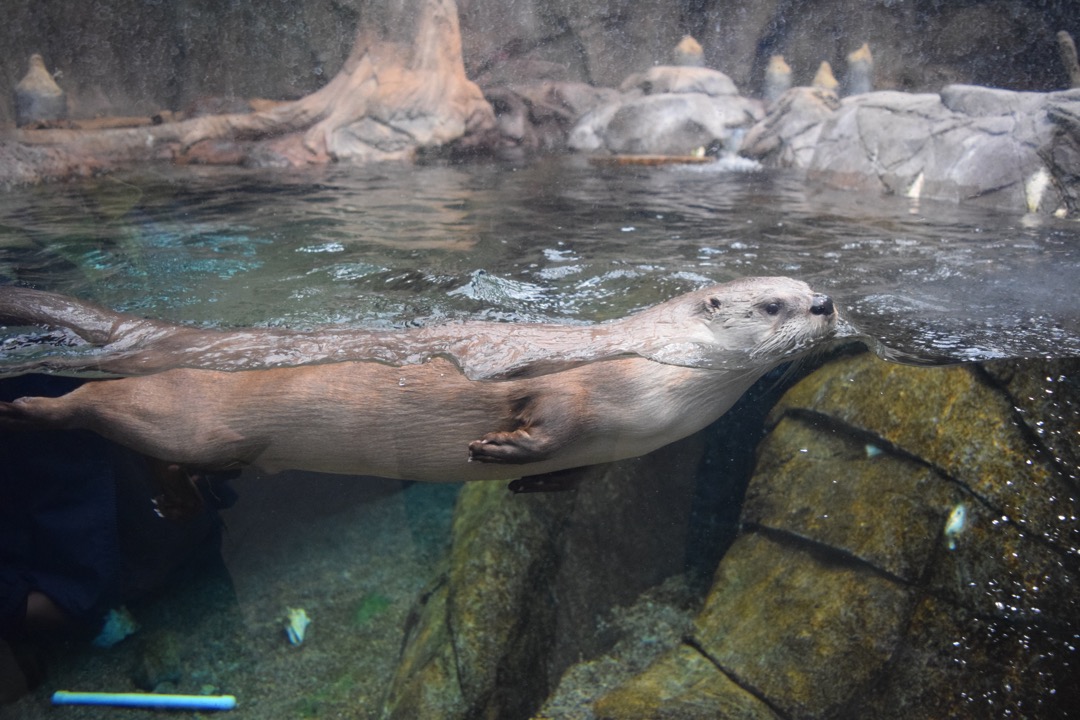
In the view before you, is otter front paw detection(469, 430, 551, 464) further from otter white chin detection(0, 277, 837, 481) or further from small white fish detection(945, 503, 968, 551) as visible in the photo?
small white fish detection(945, 503, 968, 551)

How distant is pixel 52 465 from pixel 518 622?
2.43 m

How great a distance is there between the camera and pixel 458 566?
130 inches

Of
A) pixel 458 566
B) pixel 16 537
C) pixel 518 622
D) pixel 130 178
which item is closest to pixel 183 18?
pixel 130 178

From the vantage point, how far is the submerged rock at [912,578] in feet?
7.38

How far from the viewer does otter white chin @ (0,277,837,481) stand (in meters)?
2.11

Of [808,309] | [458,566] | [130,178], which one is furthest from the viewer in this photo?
[130,178]

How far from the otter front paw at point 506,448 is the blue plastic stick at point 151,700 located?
2.15 metres

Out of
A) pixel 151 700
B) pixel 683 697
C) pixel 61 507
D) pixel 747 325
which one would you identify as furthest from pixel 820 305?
pixel 61 507

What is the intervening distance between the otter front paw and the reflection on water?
2.84 feet

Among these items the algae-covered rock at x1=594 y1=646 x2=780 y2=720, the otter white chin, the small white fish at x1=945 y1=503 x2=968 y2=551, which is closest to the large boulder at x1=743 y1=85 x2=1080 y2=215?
the otter white chin

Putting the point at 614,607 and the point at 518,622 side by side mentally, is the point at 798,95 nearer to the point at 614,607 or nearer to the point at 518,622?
the point at 614,607

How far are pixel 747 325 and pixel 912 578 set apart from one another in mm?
1177

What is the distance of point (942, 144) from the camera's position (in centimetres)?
435

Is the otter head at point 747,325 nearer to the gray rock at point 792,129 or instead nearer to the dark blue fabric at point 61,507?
the gray rock at point 792,129
